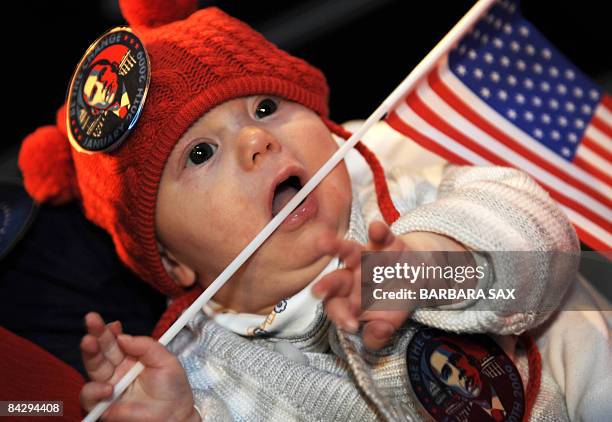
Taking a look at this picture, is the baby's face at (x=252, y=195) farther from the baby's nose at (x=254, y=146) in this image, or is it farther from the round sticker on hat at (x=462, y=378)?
the round sticker on hat at (x=462, y=378)

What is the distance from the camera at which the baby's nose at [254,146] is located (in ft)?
3.31

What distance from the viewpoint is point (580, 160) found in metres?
1.25

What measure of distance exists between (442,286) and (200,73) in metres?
0.49

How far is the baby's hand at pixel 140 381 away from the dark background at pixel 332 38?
2.28 ft

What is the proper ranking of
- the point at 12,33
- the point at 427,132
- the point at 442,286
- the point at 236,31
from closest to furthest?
the point at 442,286 < the point at 236,31 < the point at 427,132 < the point at 12,33

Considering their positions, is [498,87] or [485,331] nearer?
[485,331]

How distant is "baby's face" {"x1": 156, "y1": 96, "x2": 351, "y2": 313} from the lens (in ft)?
3.36

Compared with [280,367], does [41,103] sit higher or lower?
lower

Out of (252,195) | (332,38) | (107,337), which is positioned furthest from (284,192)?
(332,38)

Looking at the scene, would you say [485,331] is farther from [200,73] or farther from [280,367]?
[200,73]

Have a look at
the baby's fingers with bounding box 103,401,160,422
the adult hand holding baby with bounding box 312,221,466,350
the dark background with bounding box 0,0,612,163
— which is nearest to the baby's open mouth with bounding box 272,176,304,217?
the adult hand holding baby with bounding box 312,221,466,350

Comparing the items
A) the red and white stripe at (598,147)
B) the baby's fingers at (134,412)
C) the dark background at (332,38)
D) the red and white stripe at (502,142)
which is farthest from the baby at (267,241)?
the dark background at (332,38)

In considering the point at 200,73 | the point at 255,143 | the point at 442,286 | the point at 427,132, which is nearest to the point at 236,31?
the point at 200,73

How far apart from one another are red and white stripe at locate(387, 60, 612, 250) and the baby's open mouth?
267mm
